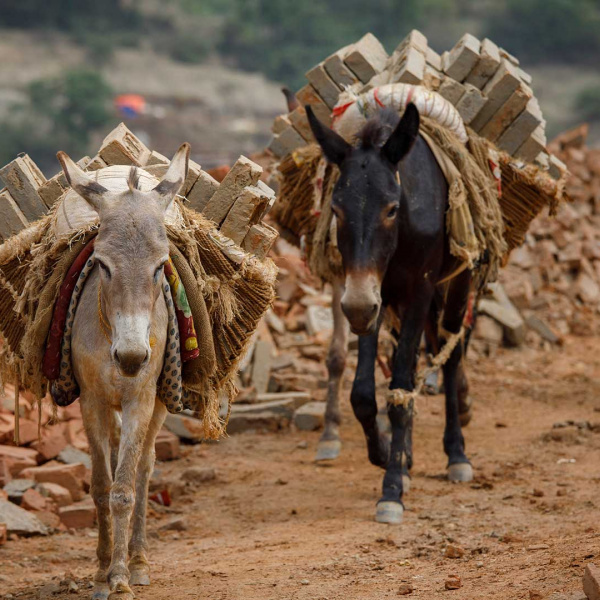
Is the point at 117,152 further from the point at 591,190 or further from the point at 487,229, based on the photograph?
the point at 591,190

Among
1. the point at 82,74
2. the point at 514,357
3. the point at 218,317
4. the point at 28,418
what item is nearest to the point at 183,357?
the point at 218,317

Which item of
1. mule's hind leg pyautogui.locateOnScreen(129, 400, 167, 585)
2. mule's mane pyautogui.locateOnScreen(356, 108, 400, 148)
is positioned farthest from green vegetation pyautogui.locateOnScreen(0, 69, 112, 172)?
mule's hind leg pyautogui.locateOnScreen(129, 400, 167, 585)

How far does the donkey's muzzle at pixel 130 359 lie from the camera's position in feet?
14.2

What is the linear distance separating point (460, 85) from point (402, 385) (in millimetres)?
2305

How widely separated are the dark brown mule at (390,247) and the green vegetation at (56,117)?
32188mm

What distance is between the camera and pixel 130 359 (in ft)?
14.2

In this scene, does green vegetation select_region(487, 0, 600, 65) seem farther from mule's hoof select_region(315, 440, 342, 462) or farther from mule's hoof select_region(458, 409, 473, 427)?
mule's hoof select_region(315, 440, 342, 462)

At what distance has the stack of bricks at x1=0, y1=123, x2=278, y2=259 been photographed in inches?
216

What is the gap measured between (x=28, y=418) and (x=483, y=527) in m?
3.75

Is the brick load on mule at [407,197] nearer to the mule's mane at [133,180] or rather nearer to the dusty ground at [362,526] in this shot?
the dusty ground at [362,526]

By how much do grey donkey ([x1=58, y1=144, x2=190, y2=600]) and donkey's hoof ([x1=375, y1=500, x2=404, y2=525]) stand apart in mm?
1589

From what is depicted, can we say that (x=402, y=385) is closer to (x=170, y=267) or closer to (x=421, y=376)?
(x=421, y=376)

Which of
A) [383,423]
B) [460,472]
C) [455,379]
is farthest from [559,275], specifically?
[460,472]

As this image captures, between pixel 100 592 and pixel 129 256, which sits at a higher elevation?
pixel 129 256
